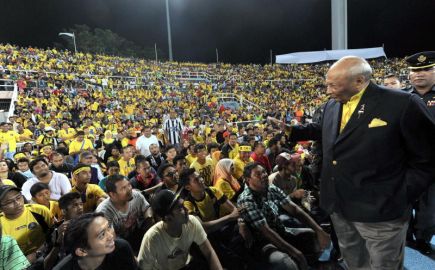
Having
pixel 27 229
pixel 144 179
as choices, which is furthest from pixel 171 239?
pixel 144 179

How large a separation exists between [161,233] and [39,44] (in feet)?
198

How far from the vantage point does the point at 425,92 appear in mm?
3133

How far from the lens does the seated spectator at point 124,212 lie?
324 cm

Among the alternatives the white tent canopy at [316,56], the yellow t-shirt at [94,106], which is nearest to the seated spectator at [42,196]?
the yellow t-shirt at [94,106]

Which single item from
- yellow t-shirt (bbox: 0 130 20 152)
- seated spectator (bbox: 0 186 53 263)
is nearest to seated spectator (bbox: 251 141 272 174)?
seated spectator (bbox: 0 186 53 263)

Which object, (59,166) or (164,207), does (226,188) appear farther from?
(59,166)

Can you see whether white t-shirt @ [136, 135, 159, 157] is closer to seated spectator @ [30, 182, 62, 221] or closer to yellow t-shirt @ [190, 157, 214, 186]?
yellow t-shirt @ [190, 157, 214, 186]

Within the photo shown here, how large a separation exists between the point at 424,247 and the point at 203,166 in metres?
3.11

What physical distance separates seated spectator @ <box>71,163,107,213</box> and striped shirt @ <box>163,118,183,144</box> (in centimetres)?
453

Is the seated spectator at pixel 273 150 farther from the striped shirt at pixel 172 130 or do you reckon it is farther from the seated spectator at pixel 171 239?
the seated spectator at pixel 171 239

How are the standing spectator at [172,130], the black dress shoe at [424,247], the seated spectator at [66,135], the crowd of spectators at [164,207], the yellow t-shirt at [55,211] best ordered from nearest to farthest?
the crowd of spectators at [164,207] < the black dress shoe at [424,247] < the yellow t-shirt at [55,211] < the standing spectator at [172,130] < the seated spectator at [66,135]

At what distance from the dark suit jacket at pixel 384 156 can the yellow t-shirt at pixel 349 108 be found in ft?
0.12

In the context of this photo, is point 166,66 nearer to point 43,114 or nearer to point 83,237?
point 43,114

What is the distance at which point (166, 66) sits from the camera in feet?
99.9
